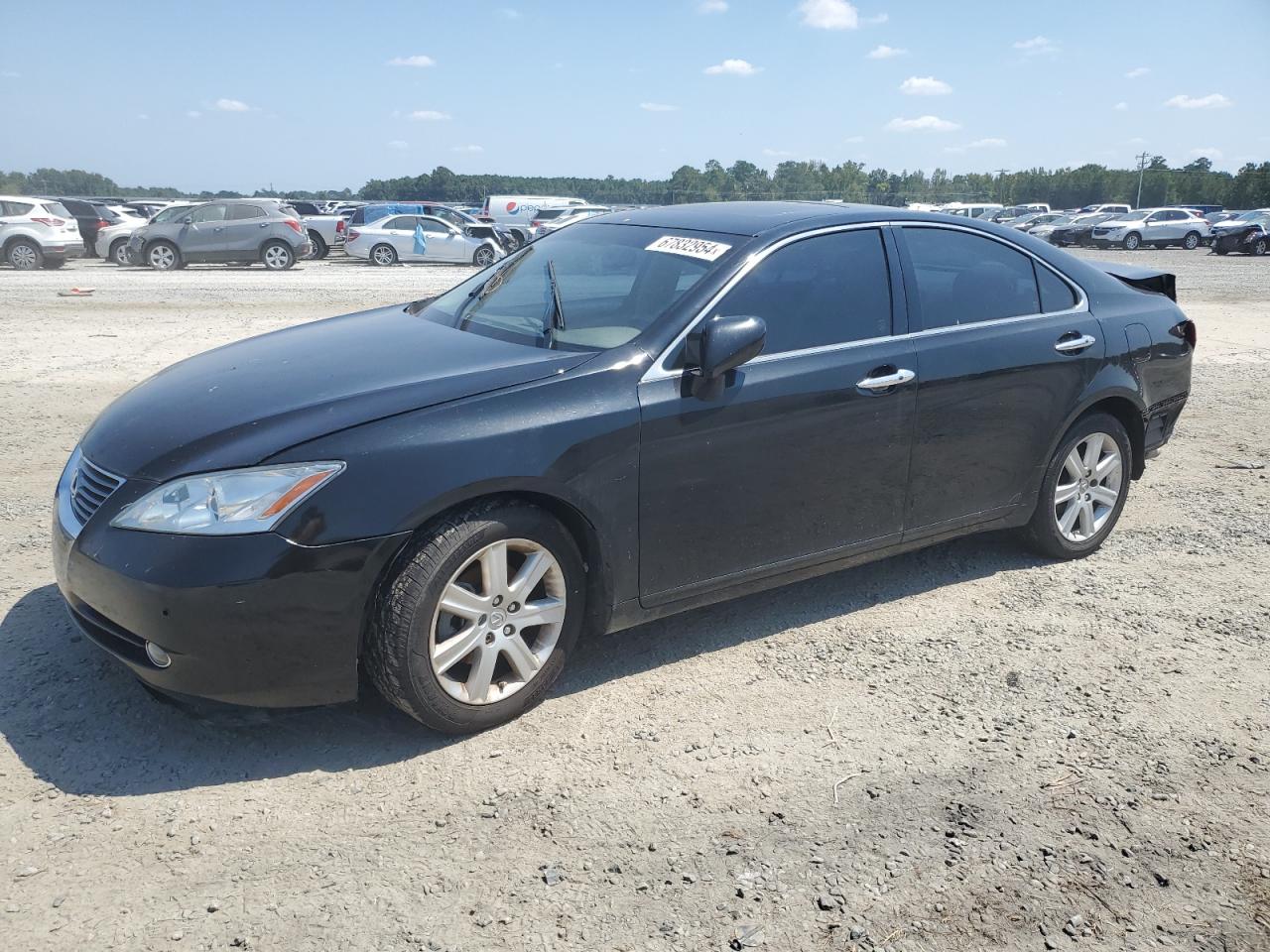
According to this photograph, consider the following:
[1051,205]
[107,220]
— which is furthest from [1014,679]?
[1051,205]

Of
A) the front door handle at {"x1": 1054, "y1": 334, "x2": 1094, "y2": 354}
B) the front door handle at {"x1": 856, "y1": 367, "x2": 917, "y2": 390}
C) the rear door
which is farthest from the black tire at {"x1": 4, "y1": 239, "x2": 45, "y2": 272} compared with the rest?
the front door handle at {"x1": 1054, "y1": 334, "x2": 1094, "y2": 354}

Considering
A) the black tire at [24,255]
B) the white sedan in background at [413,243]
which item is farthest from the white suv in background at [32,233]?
the white sedan in background at [413,243]

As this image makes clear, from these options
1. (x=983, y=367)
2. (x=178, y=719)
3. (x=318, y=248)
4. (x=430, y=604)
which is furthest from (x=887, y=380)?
(x=318, y=248)

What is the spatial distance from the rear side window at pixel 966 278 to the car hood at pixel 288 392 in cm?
172

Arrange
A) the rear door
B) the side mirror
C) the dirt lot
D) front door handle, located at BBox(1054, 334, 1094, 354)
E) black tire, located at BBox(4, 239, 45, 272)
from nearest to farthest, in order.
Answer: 1. the dirt lot
2. the side mirror
3. the rear door
4. front door handle, located at BBox(1054, 334, 1094, 354)
5. black tire, located at BBox(4, 239, 45, 272)

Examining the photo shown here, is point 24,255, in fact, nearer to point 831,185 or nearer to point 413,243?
point 413,243

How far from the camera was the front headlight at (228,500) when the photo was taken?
303 centimetres

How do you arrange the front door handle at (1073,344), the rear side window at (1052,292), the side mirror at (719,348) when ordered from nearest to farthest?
the side mirror at (719,348) → the front door handle at (1073,344) → the rear side window at (1052,292)

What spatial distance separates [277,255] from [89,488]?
22.3 metres

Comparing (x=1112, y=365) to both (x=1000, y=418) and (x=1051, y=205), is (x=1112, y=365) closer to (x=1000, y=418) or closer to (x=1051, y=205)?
(x=1000, y=418)

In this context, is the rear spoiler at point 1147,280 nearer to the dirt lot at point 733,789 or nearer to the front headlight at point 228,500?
the dirt lot at point 733,789

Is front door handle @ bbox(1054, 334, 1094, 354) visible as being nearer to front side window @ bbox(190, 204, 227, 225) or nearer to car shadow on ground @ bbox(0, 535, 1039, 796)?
car shadow on ground @ bbox(0, 535, 1039, 796)

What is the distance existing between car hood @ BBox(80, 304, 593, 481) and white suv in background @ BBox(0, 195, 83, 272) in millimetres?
21755

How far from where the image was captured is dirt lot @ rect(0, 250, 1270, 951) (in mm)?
2611
